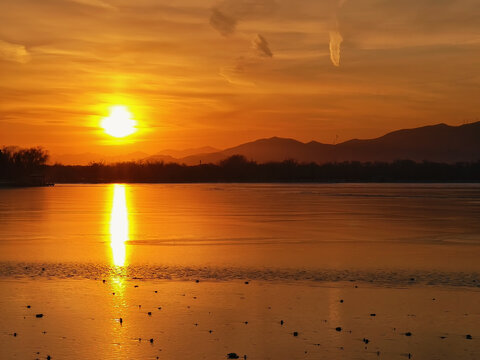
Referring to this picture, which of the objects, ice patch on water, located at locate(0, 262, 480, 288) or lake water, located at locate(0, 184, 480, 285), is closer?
ice patch on water, located at locate(0, 262, 480, 288)

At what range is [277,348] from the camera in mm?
11398

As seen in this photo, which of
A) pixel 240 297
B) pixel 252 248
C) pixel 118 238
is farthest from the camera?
pixel 118 238

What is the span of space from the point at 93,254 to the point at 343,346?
1444 centimetres

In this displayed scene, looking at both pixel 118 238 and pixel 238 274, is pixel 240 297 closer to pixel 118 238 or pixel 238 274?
pixel 238 274

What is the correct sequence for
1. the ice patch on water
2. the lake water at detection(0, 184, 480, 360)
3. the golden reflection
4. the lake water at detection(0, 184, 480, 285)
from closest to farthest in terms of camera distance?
the lake water at detection(0, 184, 480, 360)
the ice patch on water
the lake water at detection(0, 184, 480, 285)
the golden reflection

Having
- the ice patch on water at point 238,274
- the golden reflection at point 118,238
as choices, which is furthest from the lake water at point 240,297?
the golden reflection at point 118,238

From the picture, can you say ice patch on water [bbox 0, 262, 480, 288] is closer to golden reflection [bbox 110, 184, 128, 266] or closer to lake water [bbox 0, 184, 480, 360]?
lake water [bbox 0, 184, 480, 360]

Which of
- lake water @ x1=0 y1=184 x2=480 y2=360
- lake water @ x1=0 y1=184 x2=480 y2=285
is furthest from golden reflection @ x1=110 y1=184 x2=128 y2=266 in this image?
Answer: lake water @ x1=0 y1=184 x2=480 y2=360

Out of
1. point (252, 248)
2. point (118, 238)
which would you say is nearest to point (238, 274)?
point (252, 248)

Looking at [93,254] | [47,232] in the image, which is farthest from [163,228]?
[93,254]

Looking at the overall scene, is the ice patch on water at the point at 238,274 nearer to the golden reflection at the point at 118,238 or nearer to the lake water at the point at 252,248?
the lake water at the point at 252,248

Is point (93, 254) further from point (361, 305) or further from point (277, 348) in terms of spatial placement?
point (277, 348)

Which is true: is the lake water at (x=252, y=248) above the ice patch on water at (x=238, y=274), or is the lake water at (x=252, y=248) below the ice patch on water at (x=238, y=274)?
above

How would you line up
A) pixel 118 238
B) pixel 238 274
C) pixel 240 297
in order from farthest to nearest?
pixel 118 238 < pixel 238 274 < pixel 240 297
